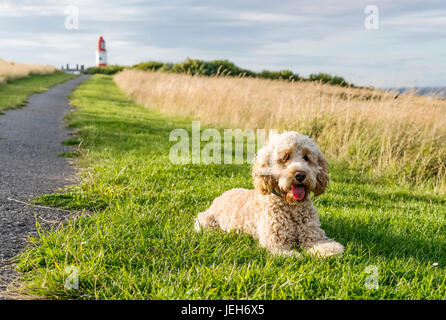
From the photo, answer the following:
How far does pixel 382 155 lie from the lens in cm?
786

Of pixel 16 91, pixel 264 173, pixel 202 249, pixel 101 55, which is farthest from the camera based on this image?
pixel 101 55

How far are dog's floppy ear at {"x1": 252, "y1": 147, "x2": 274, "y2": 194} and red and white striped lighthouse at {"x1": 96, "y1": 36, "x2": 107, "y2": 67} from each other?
76431 millimetres

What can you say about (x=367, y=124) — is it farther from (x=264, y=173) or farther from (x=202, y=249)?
(x=202, y=249)

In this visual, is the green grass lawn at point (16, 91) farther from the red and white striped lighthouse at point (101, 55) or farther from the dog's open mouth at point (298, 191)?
the red and white striped lighthouse at point (101, 55)

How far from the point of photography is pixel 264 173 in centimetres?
356

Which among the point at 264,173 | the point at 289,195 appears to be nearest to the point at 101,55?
the point at 264,173

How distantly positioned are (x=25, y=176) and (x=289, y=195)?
4.32 m

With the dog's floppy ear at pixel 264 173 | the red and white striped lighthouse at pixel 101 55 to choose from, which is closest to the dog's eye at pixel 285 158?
the dog's floppy ear at pixel 264 173

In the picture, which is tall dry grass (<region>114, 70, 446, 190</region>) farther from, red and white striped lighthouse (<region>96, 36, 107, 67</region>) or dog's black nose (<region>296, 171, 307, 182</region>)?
red and white striped lighthouse (<region>96, 36, 107, 67</region>)

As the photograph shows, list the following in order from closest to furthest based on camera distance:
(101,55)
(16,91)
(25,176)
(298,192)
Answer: (298,192)
(25,176)
(16,91)
(101,55)

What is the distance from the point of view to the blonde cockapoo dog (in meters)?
3.40

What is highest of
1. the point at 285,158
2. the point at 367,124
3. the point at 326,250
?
the point at 367,124

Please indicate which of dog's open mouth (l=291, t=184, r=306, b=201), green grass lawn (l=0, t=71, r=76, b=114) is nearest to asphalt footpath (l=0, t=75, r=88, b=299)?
dog's open mouth (l=291, t=184, r=306, b=201)
